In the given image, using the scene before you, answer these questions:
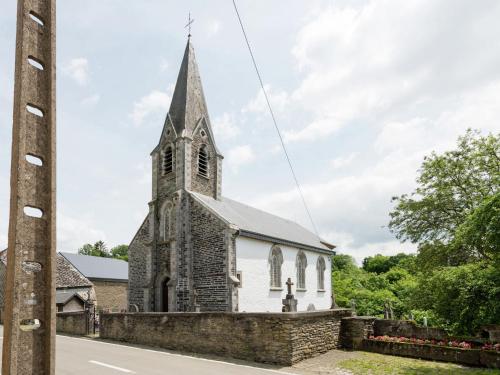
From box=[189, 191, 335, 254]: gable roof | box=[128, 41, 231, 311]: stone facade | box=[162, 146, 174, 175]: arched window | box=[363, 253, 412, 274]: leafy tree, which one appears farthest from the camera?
box=[363, 253, 412, 274]: leafy tree

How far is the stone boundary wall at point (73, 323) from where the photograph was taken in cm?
2206

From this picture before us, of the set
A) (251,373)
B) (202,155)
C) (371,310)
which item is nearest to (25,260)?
(251,373)

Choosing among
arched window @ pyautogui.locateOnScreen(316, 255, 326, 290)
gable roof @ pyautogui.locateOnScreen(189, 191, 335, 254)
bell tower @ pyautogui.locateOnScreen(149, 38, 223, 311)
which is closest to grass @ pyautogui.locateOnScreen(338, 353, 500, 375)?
gable roof @ pyautogui.locateOnScreen(189, 191, 335, 254)

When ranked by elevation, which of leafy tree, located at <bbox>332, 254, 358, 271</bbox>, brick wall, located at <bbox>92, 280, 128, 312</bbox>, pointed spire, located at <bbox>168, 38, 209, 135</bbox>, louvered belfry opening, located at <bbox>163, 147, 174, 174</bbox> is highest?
pointed spire, located at <bbox>168, 38, 209, 135</bbox>

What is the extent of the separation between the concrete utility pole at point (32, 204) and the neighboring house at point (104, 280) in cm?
3523

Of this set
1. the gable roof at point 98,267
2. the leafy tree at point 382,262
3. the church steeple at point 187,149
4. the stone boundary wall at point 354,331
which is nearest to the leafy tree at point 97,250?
the gable roof at point 98,267

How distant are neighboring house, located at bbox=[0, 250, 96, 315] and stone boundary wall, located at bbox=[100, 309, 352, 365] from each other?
17238 millimetres

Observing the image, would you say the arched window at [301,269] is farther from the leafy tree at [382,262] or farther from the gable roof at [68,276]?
the leafy tree at [382,262]

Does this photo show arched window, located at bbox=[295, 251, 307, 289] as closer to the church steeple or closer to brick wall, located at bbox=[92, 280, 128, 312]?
the church steeple

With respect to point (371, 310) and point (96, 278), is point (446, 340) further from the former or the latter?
point (96, 278)

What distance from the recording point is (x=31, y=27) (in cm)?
462

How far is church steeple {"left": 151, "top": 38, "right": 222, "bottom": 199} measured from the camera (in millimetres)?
22605

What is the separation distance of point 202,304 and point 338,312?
8225mm

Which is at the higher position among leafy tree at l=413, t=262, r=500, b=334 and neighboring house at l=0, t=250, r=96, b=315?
leafy tree at l=413, t=262, r=500, b=334
